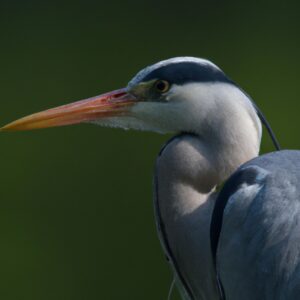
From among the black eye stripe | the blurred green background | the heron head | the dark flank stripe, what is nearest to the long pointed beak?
the heron head

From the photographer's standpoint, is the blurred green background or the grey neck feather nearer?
the grey neck feather

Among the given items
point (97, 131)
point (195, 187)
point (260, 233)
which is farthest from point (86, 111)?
point (97, 131)

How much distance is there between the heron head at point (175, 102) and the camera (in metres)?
2.71

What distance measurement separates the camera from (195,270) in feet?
8.90

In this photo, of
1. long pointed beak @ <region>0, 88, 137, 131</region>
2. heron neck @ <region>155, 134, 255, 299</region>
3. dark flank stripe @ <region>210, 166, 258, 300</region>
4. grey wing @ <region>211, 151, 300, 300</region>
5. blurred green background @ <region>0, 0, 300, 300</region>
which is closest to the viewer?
grey wing @ <region>211, 151, 300, 300</region>

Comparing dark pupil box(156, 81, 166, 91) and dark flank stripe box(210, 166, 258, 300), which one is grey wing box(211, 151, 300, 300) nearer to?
dark flank stripe box(210, 166, 258, 300)

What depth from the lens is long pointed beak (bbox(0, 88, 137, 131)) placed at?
284 cm

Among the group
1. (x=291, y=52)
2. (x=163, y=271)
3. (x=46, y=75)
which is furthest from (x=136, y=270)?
(x=291, y=52)

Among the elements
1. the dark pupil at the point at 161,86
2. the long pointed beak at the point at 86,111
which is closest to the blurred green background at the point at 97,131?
the long pointed beak at the point at 86,111

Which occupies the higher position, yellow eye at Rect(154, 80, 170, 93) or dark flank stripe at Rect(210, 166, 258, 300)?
yellow eye at Rect(154, 80, 170, 93)

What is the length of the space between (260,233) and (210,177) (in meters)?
0.23

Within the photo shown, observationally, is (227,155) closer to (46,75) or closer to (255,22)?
(46,75)

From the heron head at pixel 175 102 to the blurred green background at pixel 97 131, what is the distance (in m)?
2.60

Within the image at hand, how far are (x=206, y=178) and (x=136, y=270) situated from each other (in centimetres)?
300
